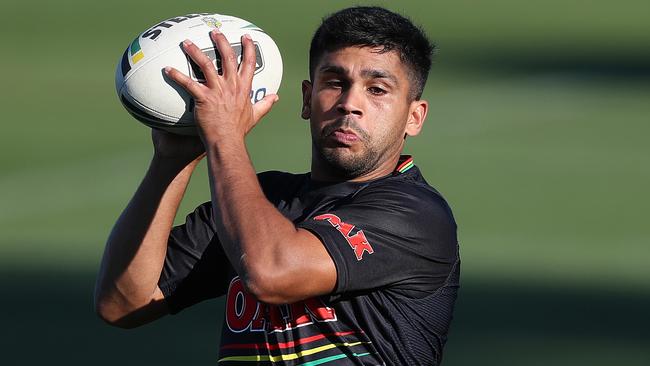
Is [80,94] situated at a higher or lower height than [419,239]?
lower

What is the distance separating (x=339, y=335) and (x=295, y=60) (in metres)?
9.56

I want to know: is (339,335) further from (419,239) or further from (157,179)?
(157,179)

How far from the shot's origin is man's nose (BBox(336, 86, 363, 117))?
13.1ft

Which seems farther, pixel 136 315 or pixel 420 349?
pixel 136 315

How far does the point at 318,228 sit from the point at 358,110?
48cm

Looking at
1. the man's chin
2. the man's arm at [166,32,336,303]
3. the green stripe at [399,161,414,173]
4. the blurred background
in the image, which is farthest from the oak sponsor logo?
the blurred background

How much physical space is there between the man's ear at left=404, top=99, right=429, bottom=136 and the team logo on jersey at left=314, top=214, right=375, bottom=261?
2.02 ft

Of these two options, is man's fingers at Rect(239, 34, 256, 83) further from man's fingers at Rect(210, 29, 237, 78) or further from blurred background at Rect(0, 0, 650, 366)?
blurred background at Rect(0, 0, 650, 366)

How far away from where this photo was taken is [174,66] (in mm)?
3936

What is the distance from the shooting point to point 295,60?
13141 millimetres

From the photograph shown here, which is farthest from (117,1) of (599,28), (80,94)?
(599,28)

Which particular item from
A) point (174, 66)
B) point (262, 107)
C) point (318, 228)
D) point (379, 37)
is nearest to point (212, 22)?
point (174, 66)

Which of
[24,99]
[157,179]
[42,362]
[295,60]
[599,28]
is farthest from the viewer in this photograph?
[599,28]

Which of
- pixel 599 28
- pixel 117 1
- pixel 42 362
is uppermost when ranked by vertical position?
pixel 599 28
